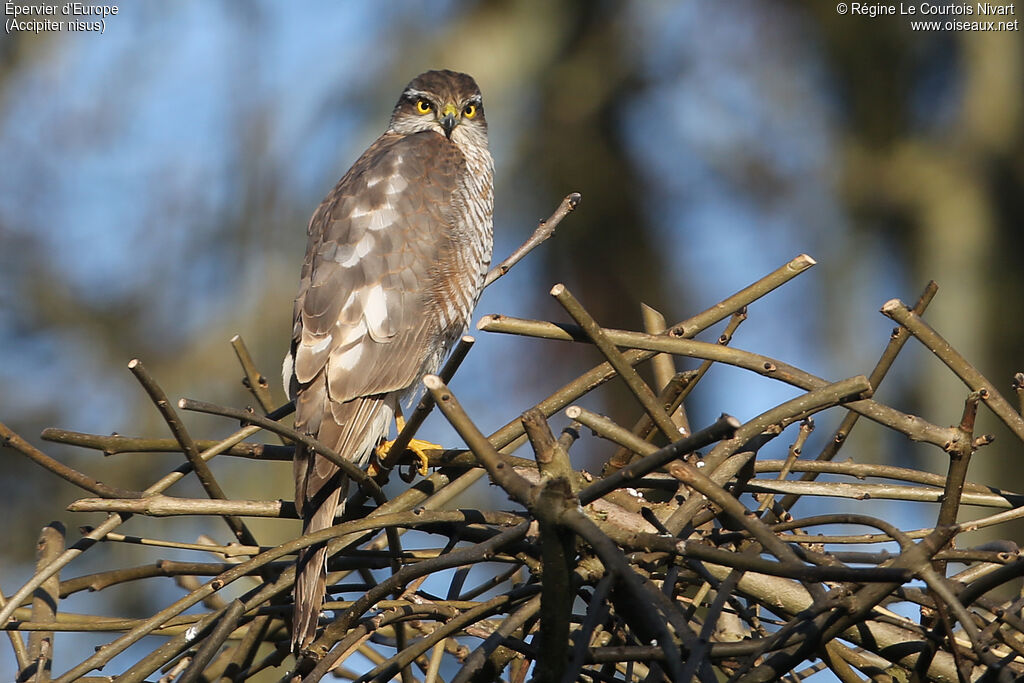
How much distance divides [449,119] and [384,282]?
1.22m

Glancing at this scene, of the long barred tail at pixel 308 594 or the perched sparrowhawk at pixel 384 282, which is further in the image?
the perched sparrowhawk at pixel 384 282

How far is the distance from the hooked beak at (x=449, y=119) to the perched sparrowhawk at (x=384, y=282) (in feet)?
0.34

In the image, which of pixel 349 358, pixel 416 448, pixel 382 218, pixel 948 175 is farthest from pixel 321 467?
pixel 948 175

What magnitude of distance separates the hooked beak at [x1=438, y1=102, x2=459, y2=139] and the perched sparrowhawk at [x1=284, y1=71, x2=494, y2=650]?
104mm

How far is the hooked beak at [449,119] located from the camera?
471cm

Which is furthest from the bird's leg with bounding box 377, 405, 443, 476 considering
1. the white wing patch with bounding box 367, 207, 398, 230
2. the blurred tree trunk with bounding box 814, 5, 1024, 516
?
the blurred tree trunk with bounding box 814, 5, 1024, 516

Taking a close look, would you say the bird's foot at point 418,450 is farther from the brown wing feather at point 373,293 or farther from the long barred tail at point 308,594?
the long barred tail at point 308,594

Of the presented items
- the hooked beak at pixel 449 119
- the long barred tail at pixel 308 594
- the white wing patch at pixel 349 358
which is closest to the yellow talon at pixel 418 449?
the white wing patch at pixel 349 358

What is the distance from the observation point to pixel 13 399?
276 inches

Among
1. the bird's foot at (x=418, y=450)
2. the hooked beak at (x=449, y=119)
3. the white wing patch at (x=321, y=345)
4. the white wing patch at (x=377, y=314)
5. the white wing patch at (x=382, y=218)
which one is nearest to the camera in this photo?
the bird's foot at (x=418, y=450)

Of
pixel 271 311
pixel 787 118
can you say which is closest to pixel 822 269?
pixel 787 118

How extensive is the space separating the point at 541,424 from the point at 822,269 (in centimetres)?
682

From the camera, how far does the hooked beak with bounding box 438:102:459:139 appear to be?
15.4 feet

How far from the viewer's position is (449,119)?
4723 millimetres
